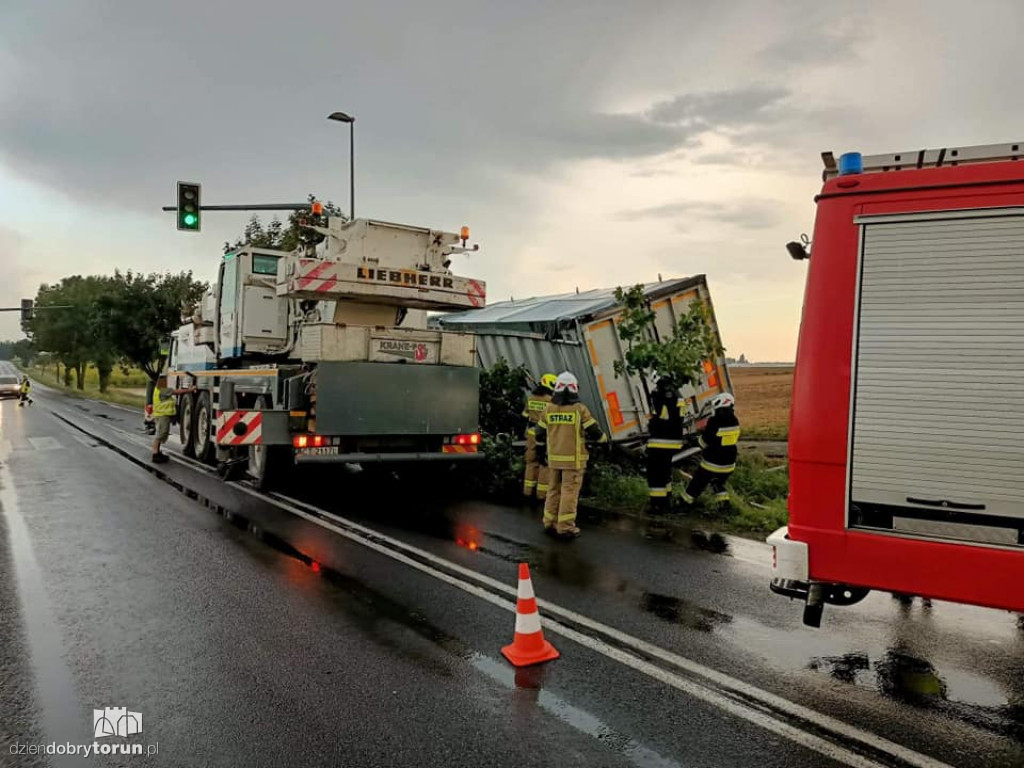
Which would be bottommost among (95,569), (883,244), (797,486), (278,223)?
(95,569)

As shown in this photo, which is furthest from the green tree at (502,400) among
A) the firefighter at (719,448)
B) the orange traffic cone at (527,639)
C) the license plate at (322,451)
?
the orange traffic cone at (527,639)

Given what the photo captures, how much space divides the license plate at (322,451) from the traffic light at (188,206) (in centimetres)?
1099

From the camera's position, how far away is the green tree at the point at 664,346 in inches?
359

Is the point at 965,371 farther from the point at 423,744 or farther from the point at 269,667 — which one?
the point at 269,667

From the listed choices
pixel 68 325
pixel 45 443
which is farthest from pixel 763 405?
pixel 68 325

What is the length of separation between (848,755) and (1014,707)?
3.64 feet

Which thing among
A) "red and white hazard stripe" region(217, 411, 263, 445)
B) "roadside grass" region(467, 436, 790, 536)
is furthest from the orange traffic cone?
"red and white hazard stripe" region(217, 411, 263, 445)

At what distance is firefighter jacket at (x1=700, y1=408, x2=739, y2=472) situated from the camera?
314 inches

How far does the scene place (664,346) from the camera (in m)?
9.21

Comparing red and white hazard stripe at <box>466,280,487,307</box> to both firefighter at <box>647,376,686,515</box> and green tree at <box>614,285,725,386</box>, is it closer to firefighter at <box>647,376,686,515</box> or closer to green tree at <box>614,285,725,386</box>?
green tree at <box>614,285,725,386</box>

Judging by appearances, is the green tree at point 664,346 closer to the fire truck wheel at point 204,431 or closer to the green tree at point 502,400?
the green tree at point 502,400

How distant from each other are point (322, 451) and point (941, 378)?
23.0ft

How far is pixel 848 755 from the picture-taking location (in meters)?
2.99

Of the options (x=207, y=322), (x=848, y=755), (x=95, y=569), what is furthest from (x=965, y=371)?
(x=207, y=322)
